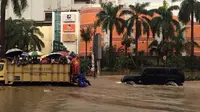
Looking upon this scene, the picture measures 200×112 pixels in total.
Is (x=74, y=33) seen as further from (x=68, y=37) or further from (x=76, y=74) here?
(x=76, y=74)

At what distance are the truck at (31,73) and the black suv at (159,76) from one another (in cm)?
679

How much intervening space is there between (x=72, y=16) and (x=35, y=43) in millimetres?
17653

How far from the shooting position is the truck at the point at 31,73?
26312 millimetres

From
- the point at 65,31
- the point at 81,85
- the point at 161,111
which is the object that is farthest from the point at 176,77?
the point at 65,31

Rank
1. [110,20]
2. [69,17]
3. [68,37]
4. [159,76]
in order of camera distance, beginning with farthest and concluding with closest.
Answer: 1. [68,37]
2. [69,17]
3. [110,20]
4. [159,76]

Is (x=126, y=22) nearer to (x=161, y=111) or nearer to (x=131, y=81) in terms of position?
(x=131, y=81)

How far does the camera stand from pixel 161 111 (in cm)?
1364

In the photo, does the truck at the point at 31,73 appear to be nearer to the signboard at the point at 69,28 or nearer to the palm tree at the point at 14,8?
the palm tree at the point at 14,8

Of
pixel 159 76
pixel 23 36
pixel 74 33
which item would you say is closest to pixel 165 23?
pixel 23 36

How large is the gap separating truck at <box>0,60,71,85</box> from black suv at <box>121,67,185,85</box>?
679cm

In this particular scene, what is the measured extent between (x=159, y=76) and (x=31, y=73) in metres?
10.3

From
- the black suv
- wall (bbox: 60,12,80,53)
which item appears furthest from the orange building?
the black suv

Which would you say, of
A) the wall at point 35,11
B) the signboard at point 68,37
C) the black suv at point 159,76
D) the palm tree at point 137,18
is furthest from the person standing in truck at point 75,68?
the wall at point 35,11

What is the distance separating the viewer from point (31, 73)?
87.0ft
